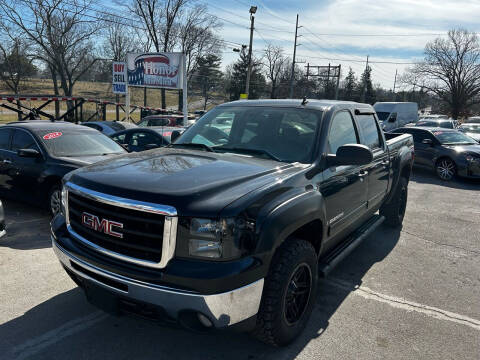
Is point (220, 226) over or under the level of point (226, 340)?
over

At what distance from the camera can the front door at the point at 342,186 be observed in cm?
329

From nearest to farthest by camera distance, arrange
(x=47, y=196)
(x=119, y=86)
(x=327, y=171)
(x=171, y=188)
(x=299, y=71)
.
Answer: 1. (x=171, y=188)
2. (x=327, y=171)
3. (x=47, y=196)
4. (x=119, y=86)
5. (x=299, y=71)

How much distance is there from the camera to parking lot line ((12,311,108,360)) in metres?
2.72

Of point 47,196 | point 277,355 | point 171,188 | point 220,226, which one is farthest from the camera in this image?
point 47,196

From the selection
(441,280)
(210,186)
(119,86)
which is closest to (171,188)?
(210,186)

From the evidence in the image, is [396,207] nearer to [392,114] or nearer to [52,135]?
[52,135]

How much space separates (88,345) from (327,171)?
2.39 metres

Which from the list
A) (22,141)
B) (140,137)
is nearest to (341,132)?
(22,141)

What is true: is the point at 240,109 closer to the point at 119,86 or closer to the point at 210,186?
the point at 210,186

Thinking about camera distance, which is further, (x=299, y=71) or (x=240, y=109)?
(x=299, y=71)

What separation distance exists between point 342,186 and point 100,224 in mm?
2181

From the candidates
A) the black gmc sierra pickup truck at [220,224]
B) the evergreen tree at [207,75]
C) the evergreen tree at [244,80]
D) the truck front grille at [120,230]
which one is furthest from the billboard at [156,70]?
the evergreen tree at [244,80]

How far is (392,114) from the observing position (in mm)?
23406

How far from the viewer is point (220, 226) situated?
2.22 metres
